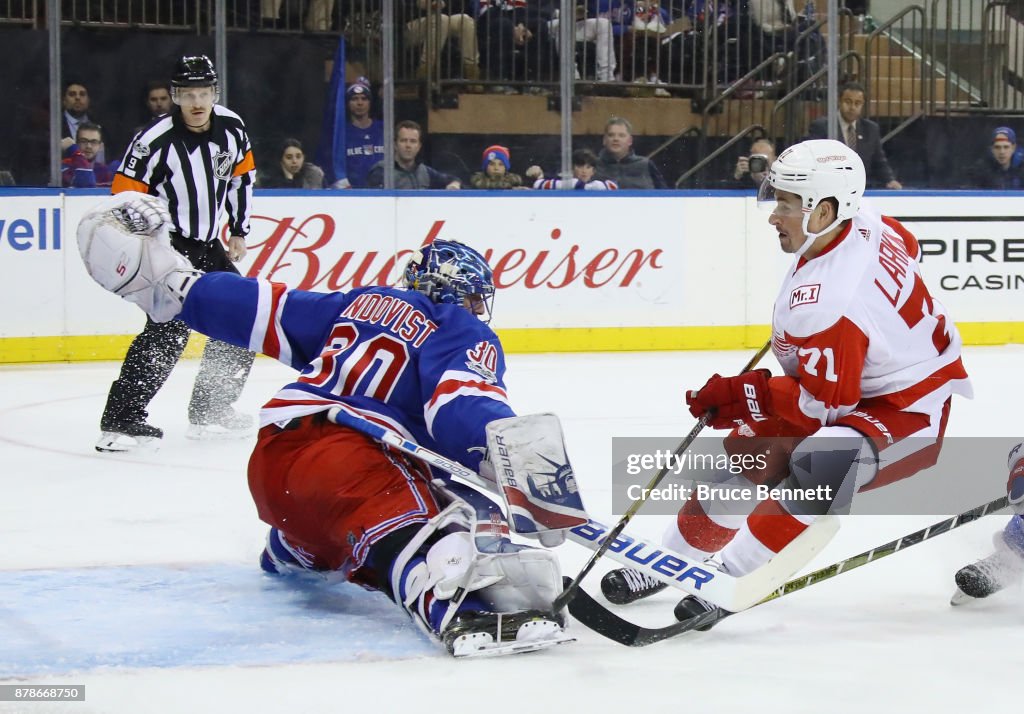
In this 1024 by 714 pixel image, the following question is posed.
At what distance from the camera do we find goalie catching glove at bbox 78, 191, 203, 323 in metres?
2.89

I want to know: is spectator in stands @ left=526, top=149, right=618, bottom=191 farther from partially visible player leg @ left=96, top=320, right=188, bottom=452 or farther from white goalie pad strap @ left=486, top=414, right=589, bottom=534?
white goalie pad strap @ left=486, top=414, right=589, bottom=534

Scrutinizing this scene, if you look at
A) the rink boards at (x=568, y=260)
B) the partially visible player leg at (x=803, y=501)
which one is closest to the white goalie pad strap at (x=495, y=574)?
the partially visible player leg at (x=803, y=501)

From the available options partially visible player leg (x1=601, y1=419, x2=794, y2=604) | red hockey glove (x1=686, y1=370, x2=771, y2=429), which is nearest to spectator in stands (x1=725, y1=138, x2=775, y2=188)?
partially visible player leg (x1=601, y1=419, x2=794, y2=604)

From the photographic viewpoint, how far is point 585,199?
7.60 metres

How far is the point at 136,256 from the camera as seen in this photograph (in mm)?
2895

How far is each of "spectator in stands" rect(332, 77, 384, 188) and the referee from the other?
2.08m

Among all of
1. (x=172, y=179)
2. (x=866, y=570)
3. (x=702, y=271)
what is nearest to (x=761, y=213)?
(x=702, y=271)

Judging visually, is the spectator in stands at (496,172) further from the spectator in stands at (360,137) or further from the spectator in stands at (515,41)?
the spectator in stands at (360,137)

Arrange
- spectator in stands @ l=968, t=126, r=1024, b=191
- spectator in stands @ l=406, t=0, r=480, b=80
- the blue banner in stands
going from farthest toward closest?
1. spectator in stands @ l=968, t=126, r=1024, b=191
2. spectator in stands @ l=406, t=0, r=480, b=80
3. the blue banner in stands

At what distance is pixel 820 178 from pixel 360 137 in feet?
15.8

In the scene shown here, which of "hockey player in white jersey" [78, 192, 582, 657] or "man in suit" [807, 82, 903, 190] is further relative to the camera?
"man in suit" [807, 82, 903, 190]

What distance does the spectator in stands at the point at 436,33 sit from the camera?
748 cm

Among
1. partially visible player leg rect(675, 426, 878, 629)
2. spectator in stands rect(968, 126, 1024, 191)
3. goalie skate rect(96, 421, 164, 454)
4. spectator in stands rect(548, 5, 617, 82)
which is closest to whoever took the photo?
partially visible player leg rect(675, 426, 878, 629)

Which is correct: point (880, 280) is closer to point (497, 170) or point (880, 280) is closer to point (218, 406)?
point (218, 406)
